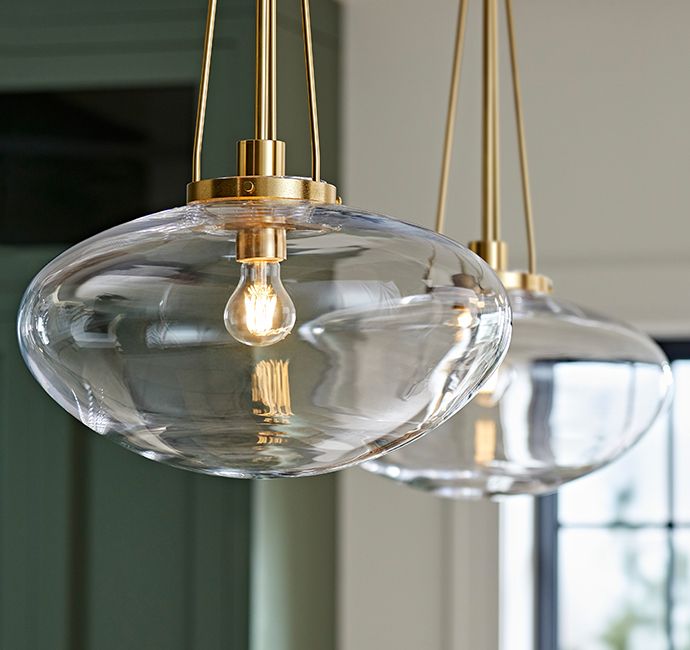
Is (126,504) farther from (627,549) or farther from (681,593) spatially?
(681,593)

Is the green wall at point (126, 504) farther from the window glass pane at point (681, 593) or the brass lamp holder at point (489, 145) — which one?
the brass lamp holder at point (489, 145)

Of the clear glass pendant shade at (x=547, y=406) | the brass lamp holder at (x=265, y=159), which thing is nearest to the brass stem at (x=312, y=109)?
the brass lamp holder at (x=265, y=159)

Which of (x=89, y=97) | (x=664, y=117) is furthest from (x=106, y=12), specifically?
(x=664, y=117)

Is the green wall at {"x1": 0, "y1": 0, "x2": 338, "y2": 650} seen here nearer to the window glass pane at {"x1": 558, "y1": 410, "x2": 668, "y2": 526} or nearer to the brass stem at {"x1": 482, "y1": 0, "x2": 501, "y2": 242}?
the window glass pane at {"x1": 558, "y1": 410, "x2": 668, "y2": 526}

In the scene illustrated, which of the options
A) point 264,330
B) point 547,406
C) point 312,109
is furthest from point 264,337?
point 547,406

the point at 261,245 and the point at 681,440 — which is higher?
the point at 261,245

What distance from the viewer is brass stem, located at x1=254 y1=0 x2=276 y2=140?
0.48m

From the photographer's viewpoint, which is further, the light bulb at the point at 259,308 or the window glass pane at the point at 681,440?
the window glass pane at the point at 681,440

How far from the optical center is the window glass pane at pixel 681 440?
95.5 inches

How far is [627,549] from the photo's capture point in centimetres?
244

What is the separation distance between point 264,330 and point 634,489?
2.15 m

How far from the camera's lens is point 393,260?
449 mm

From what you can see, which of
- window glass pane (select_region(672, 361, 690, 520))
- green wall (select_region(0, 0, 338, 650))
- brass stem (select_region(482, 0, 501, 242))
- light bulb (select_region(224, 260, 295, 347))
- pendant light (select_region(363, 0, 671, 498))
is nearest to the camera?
light bulb (select_region(224, 260, 295, 347))

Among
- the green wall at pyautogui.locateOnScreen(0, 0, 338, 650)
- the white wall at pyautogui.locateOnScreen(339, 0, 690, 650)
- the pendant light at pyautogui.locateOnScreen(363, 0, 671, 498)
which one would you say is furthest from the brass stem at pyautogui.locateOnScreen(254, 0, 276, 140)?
the white wall at pyautogui.locateOnScreen(339, 0, 690, 650)
